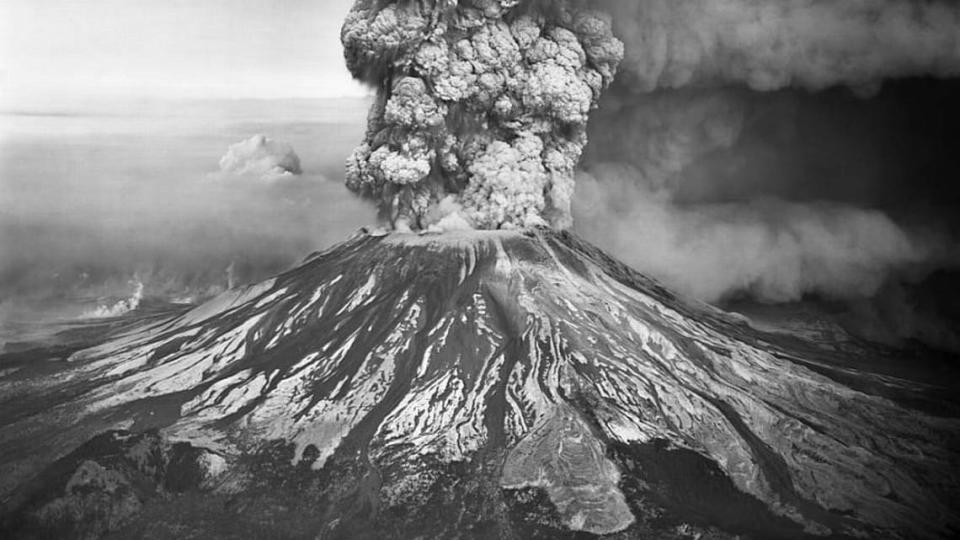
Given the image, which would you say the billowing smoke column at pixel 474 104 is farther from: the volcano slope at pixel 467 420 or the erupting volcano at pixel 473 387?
the volcano slope at pixel 467 420

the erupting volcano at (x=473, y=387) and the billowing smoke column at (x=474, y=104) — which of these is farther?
the billowing smoke column at (x=474, y=104)

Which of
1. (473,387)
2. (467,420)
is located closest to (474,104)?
(473,387)

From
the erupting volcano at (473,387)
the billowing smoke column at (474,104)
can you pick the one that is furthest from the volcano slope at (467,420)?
the billowing smoke column at (474,104)

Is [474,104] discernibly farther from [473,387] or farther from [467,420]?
[467,420]

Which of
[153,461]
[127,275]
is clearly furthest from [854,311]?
[127,275]

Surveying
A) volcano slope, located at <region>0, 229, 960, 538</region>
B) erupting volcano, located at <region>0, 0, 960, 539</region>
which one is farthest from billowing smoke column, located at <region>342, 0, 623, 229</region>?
volcano slope, located at <region>0, 229, 960, 538</region>
